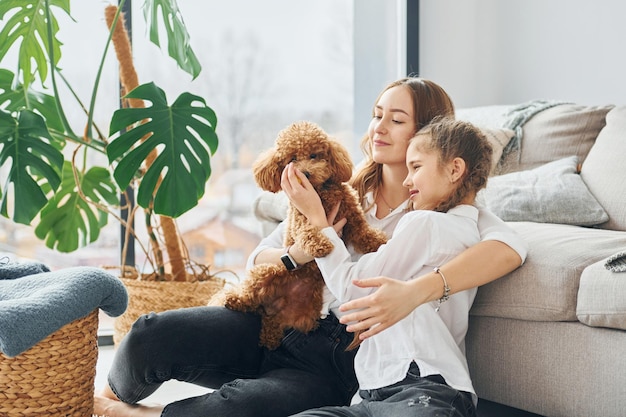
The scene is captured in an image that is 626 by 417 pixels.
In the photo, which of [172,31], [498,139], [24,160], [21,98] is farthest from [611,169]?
[21,98]

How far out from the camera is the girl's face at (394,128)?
1949 millimetres

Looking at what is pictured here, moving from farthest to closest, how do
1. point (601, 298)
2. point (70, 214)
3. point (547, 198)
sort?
point (70, 214) → point (547, 198) → point (601, 298)

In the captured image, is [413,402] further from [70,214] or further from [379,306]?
[70,214]

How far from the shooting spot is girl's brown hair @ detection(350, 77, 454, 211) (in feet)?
6.49

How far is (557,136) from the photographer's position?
276cm

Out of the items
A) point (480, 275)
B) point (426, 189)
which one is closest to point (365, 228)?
point (426, 189)

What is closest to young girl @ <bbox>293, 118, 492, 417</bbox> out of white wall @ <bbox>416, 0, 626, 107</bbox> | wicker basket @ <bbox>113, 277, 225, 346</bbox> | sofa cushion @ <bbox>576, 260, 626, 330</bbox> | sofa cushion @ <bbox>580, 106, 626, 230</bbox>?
sofa cushion @ <bbox>576, 260, 626, 330</bbox>

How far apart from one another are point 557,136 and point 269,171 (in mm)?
1384

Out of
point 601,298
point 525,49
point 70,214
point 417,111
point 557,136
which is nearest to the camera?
point 601,298

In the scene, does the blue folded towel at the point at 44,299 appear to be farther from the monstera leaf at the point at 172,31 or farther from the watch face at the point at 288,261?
the monstera leaf at the point at 172,31

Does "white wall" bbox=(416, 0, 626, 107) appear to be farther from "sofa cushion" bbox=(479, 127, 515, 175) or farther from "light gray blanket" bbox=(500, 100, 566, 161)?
"sofa cushion" bbox=(479, 127, 515, 175)

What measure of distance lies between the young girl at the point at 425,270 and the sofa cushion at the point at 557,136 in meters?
1.02

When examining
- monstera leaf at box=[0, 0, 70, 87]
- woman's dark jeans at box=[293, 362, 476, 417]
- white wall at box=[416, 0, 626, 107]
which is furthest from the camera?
white wall at box=[416, 0, 626, 107]

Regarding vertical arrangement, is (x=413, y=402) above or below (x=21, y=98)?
below
